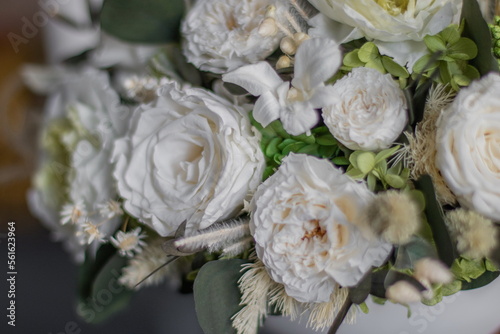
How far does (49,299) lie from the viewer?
73cm

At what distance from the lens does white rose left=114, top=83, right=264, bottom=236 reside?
458 mm

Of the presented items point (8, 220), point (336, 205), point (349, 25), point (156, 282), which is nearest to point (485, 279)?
point (336, 205)

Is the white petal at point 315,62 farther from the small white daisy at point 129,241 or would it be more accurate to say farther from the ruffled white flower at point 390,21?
the small white daisy at point 129,241

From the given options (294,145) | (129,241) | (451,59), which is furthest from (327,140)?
(129,241)

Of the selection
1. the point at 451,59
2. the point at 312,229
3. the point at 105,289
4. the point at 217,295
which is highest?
the point at 451,59

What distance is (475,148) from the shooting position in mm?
394

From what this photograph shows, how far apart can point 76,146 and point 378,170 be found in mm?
368

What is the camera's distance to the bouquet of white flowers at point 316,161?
403 mm

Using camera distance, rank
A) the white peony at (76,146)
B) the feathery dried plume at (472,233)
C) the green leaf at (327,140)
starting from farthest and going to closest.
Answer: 1. the white peony at (76,146)
2. the green leaf at (327,140)
3. the feathery dried plume at (472,233)

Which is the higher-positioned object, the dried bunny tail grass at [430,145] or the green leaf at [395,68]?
the green leaf at [395,68]

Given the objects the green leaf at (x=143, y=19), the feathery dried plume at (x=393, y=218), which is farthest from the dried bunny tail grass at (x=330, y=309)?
the green leaf at (x=143, y=19)

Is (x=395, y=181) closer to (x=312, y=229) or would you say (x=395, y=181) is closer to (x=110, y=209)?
(x=312, y=229)

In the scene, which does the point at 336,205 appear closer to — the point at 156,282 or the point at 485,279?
the point at 485,279

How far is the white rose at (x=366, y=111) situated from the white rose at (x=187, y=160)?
8cm
